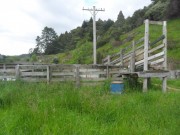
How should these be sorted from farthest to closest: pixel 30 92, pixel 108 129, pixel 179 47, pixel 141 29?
pixel 141 29, pixel 179 47, pixel 30 92, pixel 108 129

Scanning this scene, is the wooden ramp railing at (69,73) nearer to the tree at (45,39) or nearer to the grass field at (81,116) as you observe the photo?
the grass field at (81,116)

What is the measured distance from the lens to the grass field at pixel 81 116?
14.6 feet

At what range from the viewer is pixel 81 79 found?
12438mm

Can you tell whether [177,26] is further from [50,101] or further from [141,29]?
[50,101]

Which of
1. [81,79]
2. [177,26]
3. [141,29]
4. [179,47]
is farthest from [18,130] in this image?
[141,29]

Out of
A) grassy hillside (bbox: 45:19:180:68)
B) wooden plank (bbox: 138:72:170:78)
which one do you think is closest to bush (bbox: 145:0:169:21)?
grassy hillside (bbox: 45:19:180:68)

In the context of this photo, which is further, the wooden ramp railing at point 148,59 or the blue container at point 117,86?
the wooden ramp railing at point 148,59

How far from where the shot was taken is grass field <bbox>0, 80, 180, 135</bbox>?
14.6 feet

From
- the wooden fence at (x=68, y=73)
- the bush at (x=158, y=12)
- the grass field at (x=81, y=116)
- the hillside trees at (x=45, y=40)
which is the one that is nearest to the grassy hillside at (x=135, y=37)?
the bush at (x=158, y=12)

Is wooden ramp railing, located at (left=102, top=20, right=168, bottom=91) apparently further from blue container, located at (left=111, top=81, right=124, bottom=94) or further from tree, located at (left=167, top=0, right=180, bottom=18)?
tree, located at (left=167, top=0, right=180, bottom=18)

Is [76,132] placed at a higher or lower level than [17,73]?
lower

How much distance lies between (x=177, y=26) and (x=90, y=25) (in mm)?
34528

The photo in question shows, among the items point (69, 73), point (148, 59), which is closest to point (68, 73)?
point (69, 73)

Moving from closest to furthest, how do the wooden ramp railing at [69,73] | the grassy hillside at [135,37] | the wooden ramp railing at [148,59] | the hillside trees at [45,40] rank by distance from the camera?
the wooden ramp railing at [148,59] → the wooden ramp railing at [69,73] → the grassy hillside at [135,37] → the hillside trees at [45,40]
